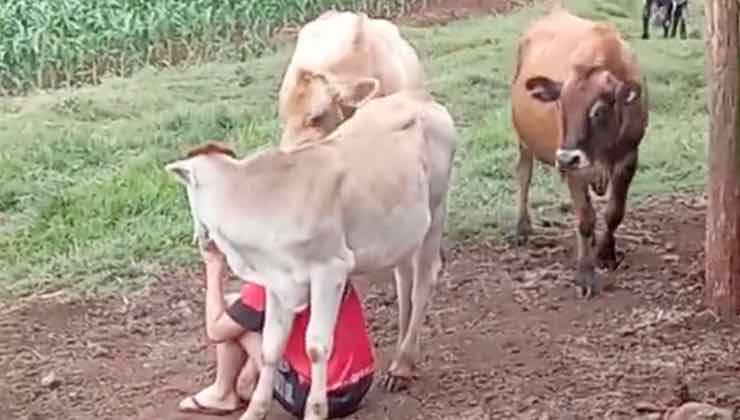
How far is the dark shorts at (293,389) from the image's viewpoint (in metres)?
6.00

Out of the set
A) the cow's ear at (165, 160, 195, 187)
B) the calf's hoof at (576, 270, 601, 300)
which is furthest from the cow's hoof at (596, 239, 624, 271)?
the cow's ear at (165, 160, 195, 187)

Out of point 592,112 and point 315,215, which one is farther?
point 592,112

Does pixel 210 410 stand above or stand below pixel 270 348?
below

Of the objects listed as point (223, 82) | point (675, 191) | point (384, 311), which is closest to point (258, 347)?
point (384, 311)

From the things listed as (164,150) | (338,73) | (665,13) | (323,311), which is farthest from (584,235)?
(665,13)

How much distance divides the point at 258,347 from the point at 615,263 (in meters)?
2.71

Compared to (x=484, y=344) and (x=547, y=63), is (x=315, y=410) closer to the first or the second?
(x=484, y=344)

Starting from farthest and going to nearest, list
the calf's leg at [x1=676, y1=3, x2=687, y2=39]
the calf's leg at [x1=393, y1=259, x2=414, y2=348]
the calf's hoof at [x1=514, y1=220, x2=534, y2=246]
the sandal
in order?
the calf's leg at [x1=676, y1=3, x2=687, y2=39] → the calf's hoof at [x1=514, y1=220, x2=534, y2=246] → the calf's leg at [x1=393, y1=259, x2=414, y2=348] → the sandal

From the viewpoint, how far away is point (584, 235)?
25.9 feet

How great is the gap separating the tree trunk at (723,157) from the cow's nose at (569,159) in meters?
0.61

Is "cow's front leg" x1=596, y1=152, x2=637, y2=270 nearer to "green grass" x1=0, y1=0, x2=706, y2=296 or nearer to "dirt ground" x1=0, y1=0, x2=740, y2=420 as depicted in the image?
"dirt ground" x1=0, y1=0, x2=740, y2=420

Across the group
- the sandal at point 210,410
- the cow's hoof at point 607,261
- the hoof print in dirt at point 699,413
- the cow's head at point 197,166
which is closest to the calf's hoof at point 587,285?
the cow's hoof at point 607,261

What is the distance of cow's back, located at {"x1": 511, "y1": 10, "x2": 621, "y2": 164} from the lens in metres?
8.23

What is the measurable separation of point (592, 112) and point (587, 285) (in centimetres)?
82
